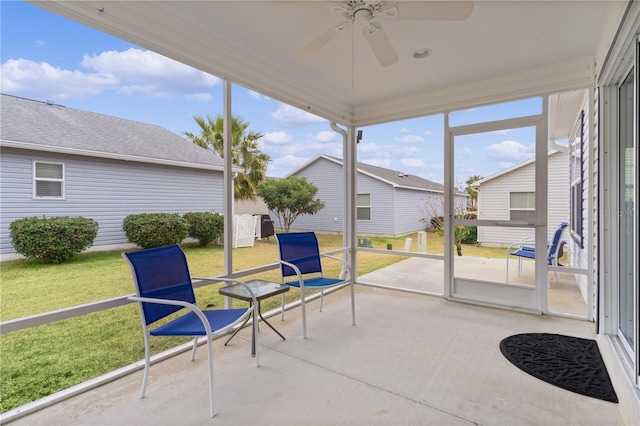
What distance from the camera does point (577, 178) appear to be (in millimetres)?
4176

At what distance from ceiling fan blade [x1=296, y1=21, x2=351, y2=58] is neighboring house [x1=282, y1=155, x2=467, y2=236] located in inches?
102

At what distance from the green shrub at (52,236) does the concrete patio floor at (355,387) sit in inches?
56.5

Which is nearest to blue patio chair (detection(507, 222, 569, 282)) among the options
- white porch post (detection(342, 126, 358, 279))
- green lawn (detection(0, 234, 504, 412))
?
green lawn (detection(0, 234, 504, 412))

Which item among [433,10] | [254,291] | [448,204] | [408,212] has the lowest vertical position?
[254,291]

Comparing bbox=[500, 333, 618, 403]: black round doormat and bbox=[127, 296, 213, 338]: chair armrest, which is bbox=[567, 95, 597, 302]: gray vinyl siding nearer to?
bbox=[500, 333, 618, 403]: black round doormat

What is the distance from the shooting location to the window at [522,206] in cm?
352

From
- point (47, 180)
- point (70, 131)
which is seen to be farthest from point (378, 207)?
point (47, 180)

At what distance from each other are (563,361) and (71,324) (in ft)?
15.2

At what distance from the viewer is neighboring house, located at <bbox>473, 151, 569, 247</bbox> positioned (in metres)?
3.54

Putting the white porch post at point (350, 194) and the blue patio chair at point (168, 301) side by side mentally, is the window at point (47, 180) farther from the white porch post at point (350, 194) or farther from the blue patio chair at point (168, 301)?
the white porch post at point (350, 194)

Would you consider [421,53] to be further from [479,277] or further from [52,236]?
[52,236]

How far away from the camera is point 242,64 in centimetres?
306

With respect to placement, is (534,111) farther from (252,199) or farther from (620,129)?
(252,199)

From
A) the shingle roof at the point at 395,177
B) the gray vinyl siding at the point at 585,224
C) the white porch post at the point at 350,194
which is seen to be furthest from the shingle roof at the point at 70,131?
the gray vinyl siding at the point at 585,224
